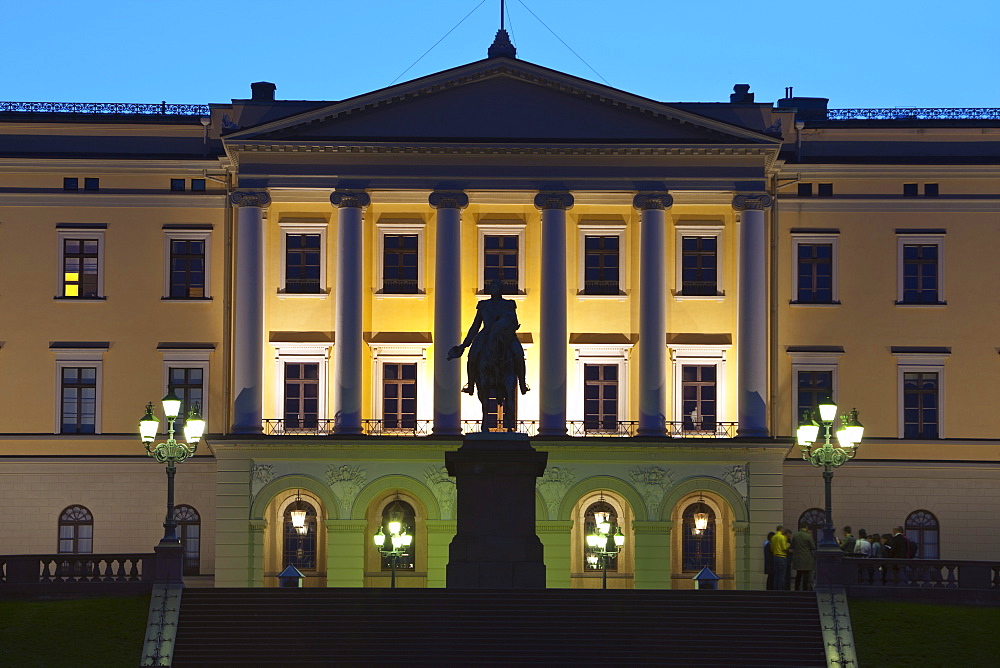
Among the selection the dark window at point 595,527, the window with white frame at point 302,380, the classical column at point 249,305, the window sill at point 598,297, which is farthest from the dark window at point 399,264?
the dark window at point 595,527

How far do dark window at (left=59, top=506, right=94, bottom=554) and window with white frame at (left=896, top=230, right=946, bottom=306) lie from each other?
26.6 metres

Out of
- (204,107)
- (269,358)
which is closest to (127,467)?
(269,358)

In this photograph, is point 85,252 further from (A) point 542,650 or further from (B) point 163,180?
(A) point 542,650

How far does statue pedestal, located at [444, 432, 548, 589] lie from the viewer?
4078 centimetres

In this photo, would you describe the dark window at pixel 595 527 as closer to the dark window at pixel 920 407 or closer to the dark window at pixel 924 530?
the dark window at pixel 924 530

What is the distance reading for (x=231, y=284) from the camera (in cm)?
6050

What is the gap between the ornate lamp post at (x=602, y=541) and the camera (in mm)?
53938

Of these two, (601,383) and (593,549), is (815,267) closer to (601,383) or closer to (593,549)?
(601,383)

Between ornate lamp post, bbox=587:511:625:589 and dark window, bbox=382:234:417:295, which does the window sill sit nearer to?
dark window, bbox=382:234:417:295

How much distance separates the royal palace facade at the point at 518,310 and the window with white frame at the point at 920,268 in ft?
0.30

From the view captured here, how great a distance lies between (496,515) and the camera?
40.9m

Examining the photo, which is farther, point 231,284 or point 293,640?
point 231,284

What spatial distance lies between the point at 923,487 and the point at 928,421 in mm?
2130

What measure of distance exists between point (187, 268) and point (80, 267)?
11.2ft
